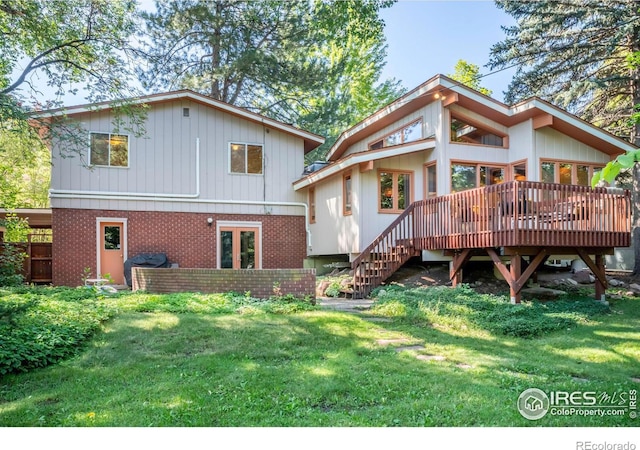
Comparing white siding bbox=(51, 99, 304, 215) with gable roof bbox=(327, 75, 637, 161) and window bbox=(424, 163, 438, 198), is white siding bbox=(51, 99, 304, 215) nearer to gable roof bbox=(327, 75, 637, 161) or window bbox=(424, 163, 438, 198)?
gable roof bbox=(327, 75, 637, 161)

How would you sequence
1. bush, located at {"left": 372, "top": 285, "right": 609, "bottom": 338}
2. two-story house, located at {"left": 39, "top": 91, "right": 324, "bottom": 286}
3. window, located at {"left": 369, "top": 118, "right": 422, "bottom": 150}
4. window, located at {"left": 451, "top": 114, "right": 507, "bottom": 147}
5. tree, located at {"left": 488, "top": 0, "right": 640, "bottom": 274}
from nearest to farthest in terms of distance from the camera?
bush, located at {"left": 372, "top": 285, "right": 609, "bottom": 338}
two-story house, located at {"left": 39, "top": 91, "right": 324, "bottom": 286}
window, located at {"left": 451, "top": 114, "right": 507, "bottom": 147}
tree, located at {"left": 488, "top": 0, "right": 640, "bottom": 274}
window, located at {"left": 369, "top": 118, "right": 422, "bottom": 150}

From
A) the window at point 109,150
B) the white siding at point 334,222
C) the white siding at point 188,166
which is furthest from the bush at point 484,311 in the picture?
the window at point 109,150

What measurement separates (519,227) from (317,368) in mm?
5326

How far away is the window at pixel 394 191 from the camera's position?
1199cm

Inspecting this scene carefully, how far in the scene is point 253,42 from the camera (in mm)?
17938

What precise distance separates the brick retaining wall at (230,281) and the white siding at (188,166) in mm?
3283

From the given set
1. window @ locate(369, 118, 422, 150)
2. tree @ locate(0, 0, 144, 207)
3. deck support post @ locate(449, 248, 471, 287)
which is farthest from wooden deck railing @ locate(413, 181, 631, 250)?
tree @ locate(0, 0, 144, 207)

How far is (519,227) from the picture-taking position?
8062mm

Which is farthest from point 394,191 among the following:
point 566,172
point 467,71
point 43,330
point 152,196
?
point 467,71

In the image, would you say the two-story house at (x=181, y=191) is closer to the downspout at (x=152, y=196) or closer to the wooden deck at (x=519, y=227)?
the downspout at (x=152, y=196)

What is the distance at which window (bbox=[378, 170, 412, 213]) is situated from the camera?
12.0m

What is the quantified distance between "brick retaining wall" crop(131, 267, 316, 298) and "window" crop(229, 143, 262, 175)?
4.70 metres
